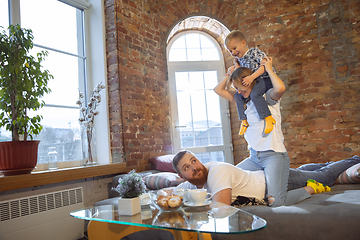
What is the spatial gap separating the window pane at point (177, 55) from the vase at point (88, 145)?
1775 mm

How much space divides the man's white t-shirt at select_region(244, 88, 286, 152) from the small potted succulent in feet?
3.18

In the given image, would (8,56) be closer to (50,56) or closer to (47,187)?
(50,56)

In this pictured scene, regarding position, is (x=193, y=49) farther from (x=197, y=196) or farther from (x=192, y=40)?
(x=197, y=196)

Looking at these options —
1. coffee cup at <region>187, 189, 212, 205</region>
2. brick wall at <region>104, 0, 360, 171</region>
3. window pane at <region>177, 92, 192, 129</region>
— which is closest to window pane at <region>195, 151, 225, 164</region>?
brick wall at <region>104, 0, 360, 171</region>

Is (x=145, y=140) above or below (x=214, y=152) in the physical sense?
above

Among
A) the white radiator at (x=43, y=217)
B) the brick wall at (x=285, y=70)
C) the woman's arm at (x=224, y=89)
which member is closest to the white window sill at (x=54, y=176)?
the white radiator at (x=43, y=217)

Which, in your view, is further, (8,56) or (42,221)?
(42,221)

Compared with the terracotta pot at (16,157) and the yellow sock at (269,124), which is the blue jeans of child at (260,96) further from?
the terracotta pot at (16,157)

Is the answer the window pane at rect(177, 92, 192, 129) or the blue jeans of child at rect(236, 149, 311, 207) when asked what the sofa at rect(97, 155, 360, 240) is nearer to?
the blue jeans of child at rect(236, 149, 311, 207)

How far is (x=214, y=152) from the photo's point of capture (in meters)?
4.25

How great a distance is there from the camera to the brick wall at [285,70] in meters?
3.30

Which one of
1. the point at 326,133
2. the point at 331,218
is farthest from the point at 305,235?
the point at 326,133

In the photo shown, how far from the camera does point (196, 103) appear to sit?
4.27 metres

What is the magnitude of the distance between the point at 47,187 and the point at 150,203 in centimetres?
137
